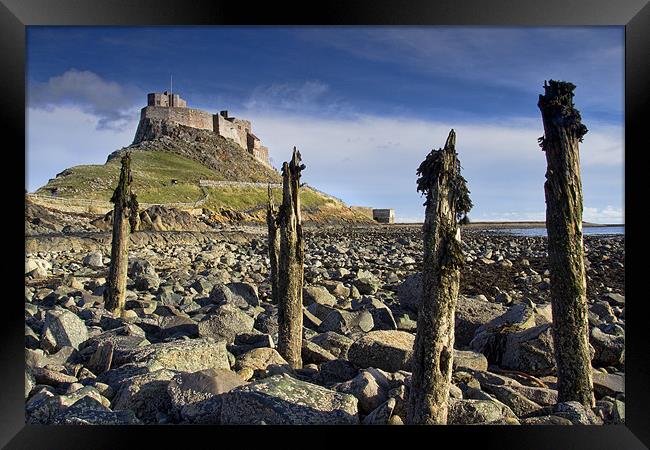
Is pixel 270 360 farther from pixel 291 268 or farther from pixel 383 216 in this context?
pixel 383 216

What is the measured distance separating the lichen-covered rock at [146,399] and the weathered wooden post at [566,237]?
537 cm

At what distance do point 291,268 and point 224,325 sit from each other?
2.33 metres

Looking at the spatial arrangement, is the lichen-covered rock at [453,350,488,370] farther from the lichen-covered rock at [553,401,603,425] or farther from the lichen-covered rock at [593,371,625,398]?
the lichen-covered rock at [553,401,603,425]

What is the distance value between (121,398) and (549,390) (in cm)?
602

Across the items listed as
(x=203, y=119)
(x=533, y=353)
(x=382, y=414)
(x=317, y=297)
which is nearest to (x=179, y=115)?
(x=203, y=119)

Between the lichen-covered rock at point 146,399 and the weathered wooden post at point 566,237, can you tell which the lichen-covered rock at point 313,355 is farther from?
the weathered wooden post at point 566,237

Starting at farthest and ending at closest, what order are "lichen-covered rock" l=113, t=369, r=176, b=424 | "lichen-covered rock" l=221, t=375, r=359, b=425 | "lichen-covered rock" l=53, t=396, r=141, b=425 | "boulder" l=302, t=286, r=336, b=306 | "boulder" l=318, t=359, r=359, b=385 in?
"boulder" l=302, t=286, r=336, b=306
"boulder" l=318, t=359, r=359, b=385
"lichen-covered rock" l=113, t=369, r=176, b=424
"lichen-covered rock" l=53, t=396, r=141, b=425
"lichen-covered rock" l=221, t=375, r=359, b=425

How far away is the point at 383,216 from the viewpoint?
105188 millimetres

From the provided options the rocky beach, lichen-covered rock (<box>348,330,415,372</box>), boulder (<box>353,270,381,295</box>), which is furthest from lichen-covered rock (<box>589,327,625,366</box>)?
boulder (<box>353,270,381,295</box>)

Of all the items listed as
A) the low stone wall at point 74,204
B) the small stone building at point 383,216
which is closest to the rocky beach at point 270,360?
the low stone wall at point 74,204

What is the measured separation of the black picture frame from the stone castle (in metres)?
101

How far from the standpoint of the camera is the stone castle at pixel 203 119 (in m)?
106

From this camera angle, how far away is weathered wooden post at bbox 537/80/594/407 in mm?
7715

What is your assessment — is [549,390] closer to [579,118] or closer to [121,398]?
[579,118]
